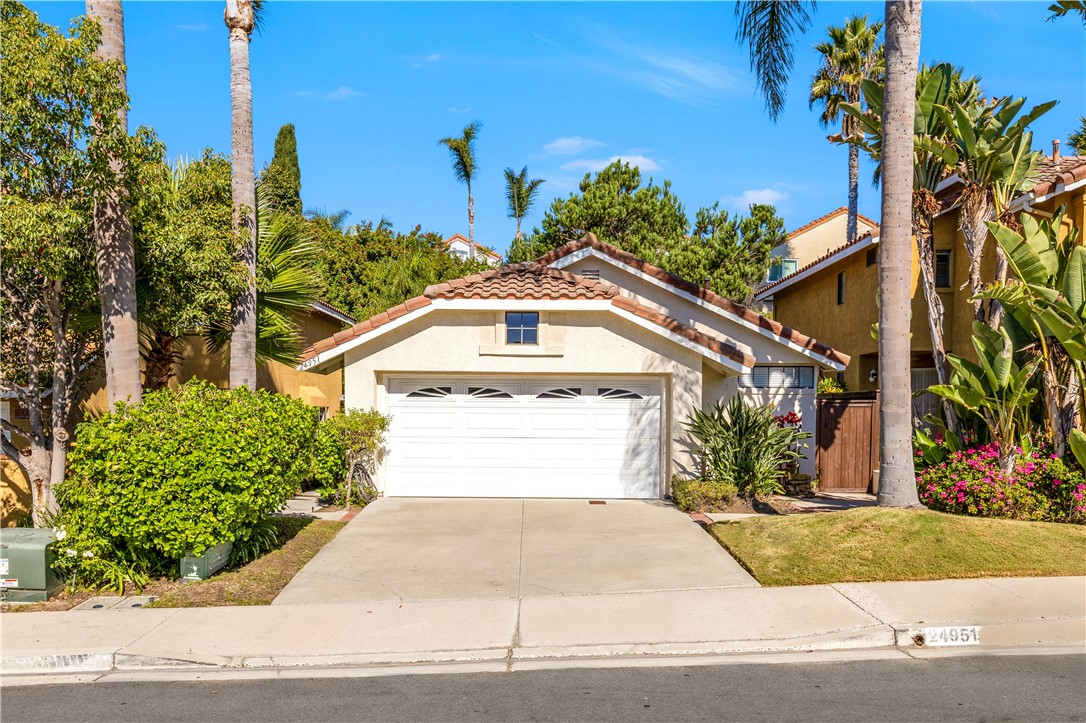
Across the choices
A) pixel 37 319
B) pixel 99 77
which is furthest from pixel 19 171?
pixel 37 319

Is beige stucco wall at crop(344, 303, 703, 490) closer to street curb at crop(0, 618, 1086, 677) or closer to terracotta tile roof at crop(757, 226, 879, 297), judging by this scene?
street curb at crop(0, 618, 1086, 677)

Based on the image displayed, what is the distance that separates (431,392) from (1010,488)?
29.1ft

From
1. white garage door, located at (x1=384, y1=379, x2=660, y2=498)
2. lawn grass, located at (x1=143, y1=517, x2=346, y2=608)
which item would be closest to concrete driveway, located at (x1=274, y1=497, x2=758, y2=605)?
lawn grass, located at (x1=143, y1=517, x2=346, y2=608)

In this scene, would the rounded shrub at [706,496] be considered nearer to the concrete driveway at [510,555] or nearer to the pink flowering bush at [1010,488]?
the concrete driveway at [510,555]

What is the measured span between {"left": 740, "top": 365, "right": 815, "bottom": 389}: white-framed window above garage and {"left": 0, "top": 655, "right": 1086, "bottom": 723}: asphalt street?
382 inches

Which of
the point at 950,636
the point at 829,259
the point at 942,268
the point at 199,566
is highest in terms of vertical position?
the point at 829,259

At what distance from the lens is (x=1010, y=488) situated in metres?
10.8

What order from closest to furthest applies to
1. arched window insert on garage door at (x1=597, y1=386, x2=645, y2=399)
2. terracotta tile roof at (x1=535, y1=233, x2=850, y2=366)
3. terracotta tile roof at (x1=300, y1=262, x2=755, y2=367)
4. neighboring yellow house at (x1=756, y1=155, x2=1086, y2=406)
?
terracotta tile roof at (x1=300, y1=262, x2=755, y2=367) → arched window insert on garage door at (x1=597, y1=386, x2=645, y2=399) → neighboring yellow house at (x1=756, y1=155, x2=1086, y2=406) → terracotta tile roof at (x1=535, y1=233, x2=850, y2=366)

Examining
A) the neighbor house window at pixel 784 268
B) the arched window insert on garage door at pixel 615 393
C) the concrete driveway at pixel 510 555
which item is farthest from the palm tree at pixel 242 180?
the neighbor house window at pixel 784 268

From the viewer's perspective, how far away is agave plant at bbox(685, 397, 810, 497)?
13.1m

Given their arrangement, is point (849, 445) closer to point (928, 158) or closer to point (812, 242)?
point (928, 158)

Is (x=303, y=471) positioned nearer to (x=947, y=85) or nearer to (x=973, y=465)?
(x=973, y=465)

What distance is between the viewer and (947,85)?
40.0 ft

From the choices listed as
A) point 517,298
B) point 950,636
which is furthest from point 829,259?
point 950,636
